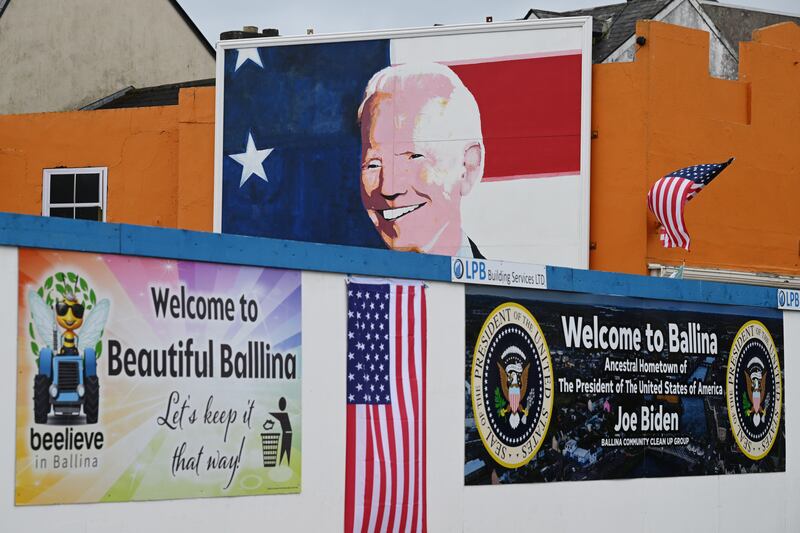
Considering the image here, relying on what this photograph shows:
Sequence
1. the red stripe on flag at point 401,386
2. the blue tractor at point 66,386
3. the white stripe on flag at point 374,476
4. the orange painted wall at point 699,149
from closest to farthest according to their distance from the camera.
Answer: the blue tractor at point 66,386 → the white stripe on flag at point 374,476 → the red stripe on flag at point 401,386 → the orange painted wall at point 699,149

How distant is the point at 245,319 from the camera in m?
10.2

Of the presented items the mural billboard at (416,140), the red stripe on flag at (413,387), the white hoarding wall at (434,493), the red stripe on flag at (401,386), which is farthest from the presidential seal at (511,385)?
the mural billboard at (416,140)

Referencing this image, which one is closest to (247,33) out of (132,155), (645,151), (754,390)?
(132,155)

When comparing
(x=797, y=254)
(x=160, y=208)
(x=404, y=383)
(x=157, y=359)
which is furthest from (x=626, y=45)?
(x=157, y=359)

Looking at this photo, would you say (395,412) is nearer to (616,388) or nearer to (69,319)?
(616,388)

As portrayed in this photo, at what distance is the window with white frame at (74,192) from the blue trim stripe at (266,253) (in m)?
14.5

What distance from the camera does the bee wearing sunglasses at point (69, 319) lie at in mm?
9016

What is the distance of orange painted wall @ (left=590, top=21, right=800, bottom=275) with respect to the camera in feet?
72.3

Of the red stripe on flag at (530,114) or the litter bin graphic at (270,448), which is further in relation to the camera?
the red stripe on flag at (530,114)

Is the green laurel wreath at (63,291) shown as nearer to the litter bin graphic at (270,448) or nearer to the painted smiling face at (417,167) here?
the litter bin graphic at (270,448)

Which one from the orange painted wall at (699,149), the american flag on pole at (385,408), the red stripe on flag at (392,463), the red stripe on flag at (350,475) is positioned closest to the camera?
the red stripe on flag at (350,475)

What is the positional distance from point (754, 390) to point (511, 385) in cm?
395

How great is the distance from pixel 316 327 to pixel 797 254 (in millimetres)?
15221

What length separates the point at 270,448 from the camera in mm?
10344
